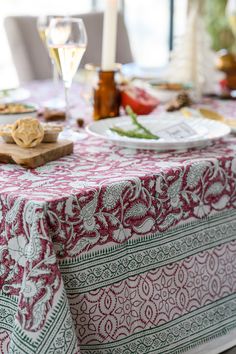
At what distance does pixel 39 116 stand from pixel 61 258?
28.5 inches

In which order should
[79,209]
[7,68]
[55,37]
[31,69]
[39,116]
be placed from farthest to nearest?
[7,68]
[31,69]
[39,116]
[55,37]
[79,209]

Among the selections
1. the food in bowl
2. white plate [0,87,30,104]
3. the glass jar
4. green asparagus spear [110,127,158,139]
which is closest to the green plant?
white plate [0,87,30,104]

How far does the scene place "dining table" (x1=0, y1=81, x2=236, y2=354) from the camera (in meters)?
1.10

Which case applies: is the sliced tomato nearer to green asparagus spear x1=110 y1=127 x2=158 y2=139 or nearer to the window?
green asparagus spear x1=110 y1=127 x2=158 y2=139

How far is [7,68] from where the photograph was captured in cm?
609

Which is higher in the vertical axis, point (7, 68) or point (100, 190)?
point (100, 190)

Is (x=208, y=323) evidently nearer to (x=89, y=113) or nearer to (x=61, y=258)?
(x=61, y=258)

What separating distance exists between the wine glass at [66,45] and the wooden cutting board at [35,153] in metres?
0.23

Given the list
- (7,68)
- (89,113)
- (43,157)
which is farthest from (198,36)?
(7,68)

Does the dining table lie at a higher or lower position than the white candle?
lower

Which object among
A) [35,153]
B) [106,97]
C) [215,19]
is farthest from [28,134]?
[215,19]

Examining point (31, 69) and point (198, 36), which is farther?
point (31, 69)

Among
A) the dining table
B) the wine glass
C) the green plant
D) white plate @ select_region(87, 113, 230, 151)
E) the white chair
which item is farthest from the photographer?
the green plant

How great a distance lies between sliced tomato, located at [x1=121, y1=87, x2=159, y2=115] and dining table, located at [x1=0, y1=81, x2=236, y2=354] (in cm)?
27
